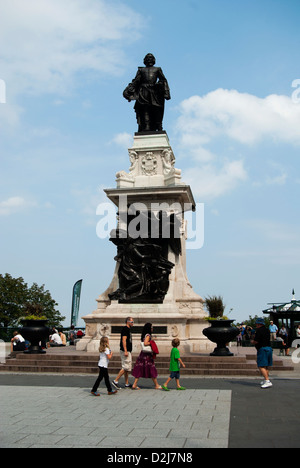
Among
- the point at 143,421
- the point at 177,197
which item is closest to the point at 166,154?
the point at 177,197

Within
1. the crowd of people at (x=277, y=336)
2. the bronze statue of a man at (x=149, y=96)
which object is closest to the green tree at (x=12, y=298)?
the crowd of people at (x=277, y=336)

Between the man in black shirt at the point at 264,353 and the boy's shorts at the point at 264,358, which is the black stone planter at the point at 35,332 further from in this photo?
the boy's shorts at the point at 264,358

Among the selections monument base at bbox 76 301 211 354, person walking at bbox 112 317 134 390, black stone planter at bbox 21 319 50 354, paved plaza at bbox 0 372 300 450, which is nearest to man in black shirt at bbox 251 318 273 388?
paved plaza at bbox 0 372 300 450

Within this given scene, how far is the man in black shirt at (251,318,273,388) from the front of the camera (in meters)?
10.9

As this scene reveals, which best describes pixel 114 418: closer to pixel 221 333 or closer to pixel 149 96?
pixel 221 333

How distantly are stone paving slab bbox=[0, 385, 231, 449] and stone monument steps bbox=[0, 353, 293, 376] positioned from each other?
296cm

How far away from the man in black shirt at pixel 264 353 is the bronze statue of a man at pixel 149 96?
11168 millimetres

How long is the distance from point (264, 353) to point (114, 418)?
4469 millimetres

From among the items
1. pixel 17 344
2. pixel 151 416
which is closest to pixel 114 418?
pixel 151 416

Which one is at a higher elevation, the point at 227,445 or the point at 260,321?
the point at 260,321

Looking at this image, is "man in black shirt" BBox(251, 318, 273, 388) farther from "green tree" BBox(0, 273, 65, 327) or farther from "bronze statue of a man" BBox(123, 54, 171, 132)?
"green tree" BBox(0, 273, 65, 327)

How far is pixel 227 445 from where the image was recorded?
6.09 metres
